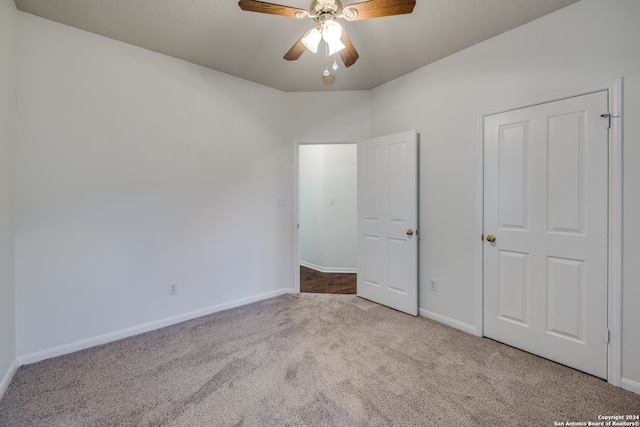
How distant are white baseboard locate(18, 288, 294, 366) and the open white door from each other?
4.51 ft

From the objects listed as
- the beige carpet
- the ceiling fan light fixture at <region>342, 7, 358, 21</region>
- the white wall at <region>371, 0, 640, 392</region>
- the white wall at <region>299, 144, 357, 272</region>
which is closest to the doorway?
the white wall at <region>299, 144, 357, 272</region>

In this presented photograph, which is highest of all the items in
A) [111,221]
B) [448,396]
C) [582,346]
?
[111,221]

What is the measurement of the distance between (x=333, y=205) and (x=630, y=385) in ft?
12.0

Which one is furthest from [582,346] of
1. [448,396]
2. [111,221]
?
[111,221]

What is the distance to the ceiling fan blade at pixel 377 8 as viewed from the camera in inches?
61.7

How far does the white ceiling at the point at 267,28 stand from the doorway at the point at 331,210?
6.15 feet

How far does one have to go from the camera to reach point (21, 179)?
2.03m

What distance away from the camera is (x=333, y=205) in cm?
472

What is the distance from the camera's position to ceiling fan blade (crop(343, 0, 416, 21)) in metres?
→ 1.57

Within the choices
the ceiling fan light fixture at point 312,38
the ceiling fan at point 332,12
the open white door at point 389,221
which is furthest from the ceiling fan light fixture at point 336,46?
the open white door at point 389,221

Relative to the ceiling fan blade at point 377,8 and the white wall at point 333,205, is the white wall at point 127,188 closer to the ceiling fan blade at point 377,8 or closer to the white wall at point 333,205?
the white wall at point 333,205

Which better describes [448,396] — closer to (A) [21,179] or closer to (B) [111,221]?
(B) [111,221]

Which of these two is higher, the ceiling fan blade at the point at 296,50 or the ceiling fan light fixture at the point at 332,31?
the ceiling fan blade at the point at 296,50

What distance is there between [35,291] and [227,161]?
1.90 m
